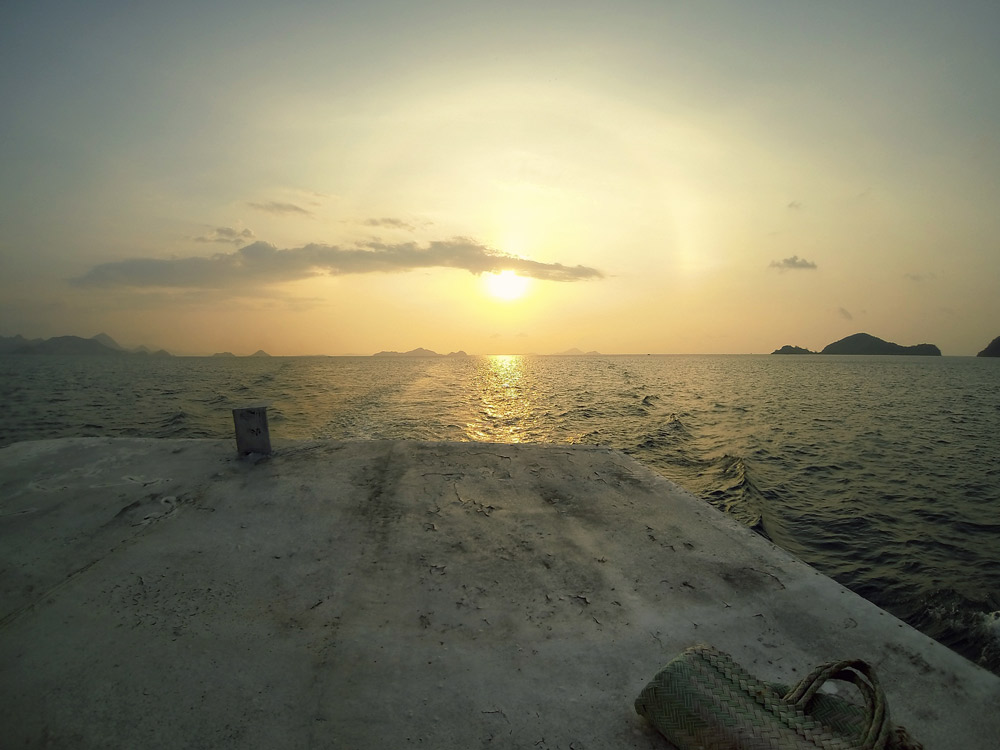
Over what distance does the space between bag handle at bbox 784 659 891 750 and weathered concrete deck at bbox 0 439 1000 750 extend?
727mm

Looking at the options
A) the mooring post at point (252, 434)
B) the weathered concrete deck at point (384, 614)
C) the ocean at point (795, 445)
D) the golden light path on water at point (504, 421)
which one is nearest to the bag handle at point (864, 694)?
the weathered concrete deck at point (384, 614)

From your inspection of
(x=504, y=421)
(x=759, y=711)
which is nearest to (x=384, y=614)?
(x=759, y=711)

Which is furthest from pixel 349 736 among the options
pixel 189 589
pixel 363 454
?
pixel 363 454

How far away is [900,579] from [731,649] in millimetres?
6246

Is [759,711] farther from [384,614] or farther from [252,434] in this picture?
[252,434]

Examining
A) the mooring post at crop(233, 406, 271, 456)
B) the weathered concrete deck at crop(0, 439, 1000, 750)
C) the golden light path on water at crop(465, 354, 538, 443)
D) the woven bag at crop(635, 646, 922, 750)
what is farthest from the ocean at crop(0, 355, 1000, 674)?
the mooring post at crop(233, 406, 271, 456)

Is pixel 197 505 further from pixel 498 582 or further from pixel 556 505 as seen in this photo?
pixel 556 505

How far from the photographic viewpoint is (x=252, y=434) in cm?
656

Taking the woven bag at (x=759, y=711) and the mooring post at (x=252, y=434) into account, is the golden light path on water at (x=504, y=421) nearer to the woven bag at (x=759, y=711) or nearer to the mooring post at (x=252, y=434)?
the mooring post at (x=252, y=434)

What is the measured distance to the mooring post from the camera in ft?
21.5

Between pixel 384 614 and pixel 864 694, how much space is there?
305 cm

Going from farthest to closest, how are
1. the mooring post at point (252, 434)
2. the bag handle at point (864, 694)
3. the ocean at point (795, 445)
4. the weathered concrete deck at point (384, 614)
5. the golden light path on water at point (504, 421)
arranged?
1. the golden light path on water at point (504, 421)
2. the ocean at point (795, 445)
3. the mooring post at point (252, 434)
4. the weathered concrete deck at point (384, 614)
5. the bag handle at point (864, 694)

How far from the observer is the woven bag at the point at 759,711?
2.12 m

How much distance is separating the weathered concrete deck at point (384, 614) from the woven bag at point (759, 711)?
0.25 metres
